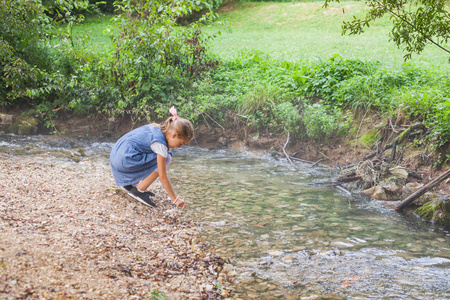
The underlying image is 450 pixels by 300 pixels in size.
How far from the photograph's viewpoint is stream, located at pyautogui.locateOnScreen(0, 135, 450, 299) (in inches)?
120

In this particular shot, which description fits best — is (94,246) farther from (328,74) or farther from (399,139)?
(328,74)

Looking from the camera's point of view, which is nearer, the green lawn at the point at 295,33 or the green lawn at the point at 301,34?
the green lawn at the point at 301,34

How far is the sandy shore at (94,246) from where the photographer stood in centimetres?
244

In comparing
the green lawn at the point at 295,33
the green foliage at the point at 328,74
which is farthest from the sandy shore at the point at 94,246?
the green lawn at the point at 295,33

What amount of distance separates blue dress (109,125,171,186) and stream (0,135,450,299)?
76cm

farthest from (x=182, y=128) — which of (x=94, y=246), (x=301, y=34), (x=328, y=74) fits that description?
(x=301, y=34)

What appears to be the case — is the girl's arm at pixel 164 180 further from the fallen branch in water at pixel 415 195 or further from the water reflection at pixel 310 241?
the fallen branch in water at pixel 415 195

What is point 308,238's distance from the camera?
404 centimetres

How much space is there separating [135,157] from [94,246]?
1.46 metres

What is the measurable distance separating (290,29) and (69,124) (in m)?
16.8

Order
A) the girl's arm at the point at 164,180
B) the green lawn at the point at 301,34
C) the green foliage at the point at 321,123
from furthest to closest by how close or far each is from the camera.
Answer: the green lawn at the point at 301,34
the green foliage at the point at 321,123
the girl's arm at the point at 164,180

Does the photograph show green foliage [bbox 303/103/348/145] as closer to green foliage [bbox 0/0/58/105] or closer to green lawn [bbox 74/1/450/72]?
green lawn [bbox 74/1/450/72]

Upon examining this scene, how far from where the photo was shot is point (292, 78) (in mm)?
9000

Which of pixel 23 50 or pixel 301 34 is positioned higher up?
pixel 301 34
